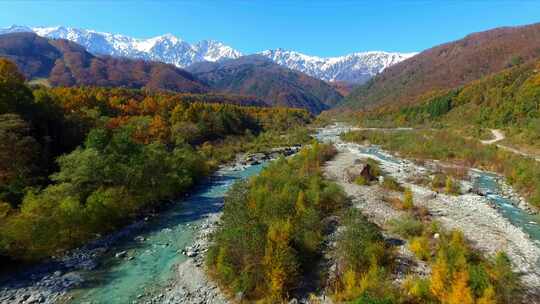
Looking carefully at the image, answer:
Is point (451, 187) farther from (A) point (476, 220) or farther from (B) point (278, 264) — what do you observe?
(B) point (278, 264)

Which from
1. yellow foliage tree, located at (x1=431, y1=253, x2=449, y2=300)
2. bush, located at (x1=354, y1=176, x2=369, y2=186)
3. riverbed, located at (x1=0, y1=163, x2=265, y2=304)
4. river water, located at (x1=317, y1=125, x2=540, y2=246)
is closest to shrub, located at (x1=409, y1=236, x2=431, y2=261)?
yellow foliage tree, located at (x1=431, y1=253, x2=449, y2=300)

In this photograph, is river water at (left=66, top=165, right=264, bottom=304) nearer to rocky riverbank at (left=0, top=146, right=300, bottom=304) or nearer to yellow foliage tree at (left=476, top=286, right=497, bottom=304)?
rocky riverbank at (left=0, top=146, right=300, bottom=304)

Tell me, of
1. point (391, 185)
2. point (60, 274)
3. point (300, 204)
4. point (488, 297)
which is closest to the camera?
point (488, 297)

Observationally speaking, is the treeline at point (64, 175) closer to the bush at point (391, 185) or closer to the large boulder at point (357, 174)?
the large boulder at point (357, 174)

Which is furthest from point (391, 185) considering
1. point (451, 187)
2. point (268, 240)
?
point (268, 240)

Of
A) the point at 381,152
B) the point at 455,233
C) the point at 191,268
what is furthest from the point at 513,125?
the point at 191,268

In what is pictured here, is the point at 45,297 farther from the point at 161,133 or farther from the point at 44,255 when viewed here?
the point at 161,133

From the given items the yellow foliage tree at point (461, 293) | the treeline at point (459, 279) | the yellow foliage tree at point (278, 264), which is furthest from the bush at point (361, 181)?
the yellow foliage tree at point (461, 293)
